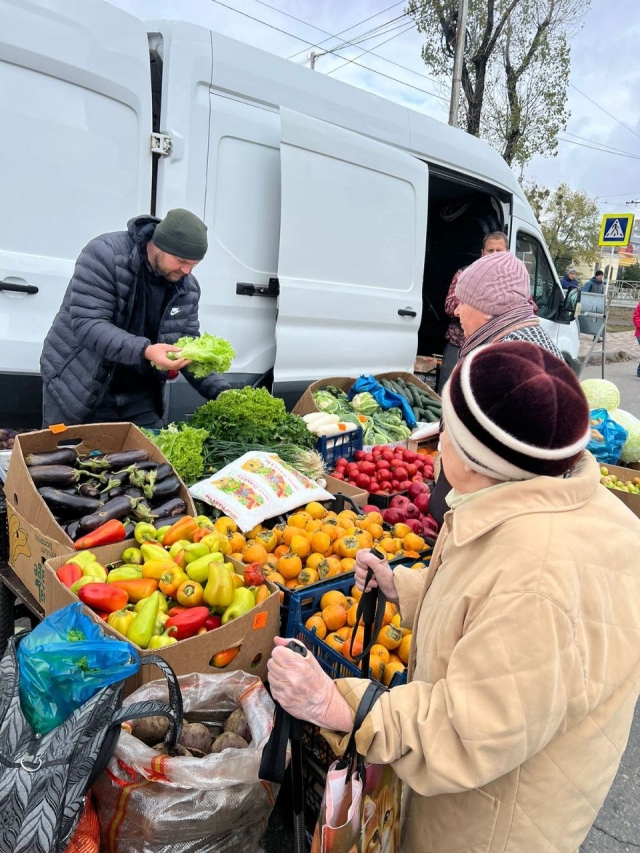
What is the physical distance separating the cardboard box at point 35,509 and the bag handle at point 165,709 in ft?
2.87

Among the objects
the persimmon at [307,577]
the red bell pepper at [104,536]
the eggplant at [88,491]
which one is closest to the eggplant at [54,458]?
the eggplant at [88,491]

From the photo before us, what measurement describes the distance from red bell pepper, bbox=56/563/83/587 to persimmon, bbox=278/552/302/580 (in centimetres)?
95

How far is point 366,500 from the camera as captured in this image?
13.0ft

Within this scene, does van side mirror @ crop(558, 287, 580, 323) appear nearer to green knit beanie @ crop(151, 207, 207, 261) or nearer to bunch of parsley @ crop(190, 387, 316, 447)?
bunch of parsley @ crop(190, 387, 316, 447)

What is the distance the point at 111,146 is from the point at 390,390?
10.1ft

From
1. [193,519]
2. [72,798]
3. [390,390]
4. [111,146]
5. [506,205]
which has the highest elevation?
[506,205]

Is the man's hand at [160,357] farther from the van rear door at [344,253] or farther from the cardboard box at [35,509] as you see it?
the van rear door at [344,253]

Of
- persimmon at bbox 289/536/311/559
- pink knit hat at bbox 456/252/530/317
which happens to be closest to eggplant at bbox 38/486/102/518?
persimmon at bbox 289/536/311/559

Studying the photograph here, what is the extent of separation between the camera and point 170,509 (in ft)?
9.38

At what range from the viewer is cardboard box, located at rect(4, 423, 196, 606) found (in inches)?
93.9

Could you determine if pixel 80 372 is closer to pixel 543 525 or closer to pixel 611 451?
pixel 543 525

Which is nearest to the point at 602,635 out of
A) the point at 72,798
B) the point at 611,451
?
the point at 72,798

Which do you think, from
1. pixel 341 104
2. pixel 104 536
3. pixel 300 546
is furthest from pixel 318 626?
pixel 341 104

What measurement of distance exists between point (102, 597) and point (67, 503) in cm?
65
